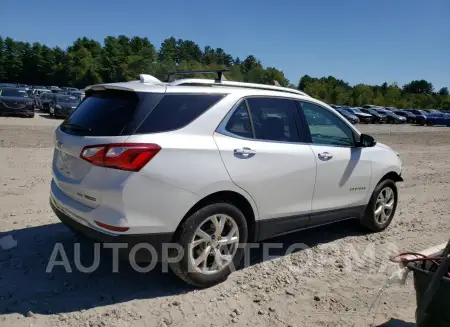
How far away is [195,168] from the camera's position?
3393mm

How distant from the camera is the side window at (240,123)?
3.76 metres

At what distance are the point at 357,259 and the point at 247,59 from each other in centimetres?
12940

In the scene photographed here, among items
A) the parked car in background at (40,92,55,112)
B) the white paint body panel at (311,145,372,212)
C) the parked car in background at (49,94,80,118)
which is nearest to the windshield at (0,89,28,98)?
the parked car in background at (49,94,80,118)

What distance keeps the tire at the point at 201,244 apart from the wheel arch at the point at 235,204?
4 centimetres

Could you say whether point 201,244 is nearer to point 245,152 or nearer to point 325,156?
point 245,152

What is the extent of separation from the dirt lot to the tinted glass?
4.86 feet

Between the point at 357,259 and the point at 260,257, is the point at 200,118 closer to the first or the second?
the point at 260,257

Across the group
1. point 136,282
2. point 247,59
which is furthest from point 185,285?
point 247,59

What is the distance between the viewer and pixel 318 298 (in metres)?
3.67

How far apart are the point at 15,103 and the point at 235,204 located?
22.8 m

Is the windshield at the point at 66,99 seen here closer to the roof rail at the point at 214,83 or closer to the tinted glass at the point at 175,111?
the roof rail at the point at 214,83

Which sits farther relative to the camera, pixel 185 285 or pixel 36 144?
pixel 36 144

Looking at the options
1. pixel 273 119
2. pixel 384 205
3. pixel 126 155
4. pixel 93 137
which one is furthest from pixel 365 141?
pixel 93 137

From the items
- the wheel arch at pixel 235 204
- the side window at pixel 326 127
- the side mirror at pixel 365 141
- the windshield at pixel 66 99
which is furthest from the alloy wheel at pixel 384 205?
the windshield at pixel 66 99
